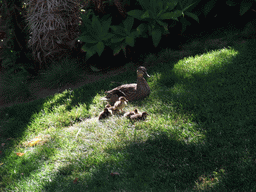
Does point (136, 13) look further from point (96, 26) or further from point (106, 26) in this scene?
point (96, 26)

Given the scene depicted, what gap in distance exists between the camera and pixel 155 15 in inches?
236

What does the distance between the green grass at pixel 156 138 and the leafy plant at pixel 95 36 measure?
1423 mm

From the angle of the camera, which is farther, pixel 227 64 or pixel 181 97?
pixel 227 64

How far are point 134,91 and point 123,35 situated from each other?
2.27 m

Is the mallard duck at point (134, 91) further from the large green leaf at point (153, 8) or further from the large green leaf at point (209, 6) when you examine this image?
the large green leaf at point (209, 6)

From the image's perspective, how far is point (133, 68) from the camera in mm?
6262

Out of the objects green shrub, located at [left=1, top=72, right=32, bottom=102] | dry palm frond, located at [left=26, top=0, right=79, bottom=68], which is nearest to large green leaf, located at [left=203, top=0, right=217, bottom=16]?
dry palm frond, located at [left=26, top=0, right=79, bottom=68]

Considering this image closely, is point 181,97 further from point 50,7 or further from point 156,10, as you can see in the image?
point 50,7

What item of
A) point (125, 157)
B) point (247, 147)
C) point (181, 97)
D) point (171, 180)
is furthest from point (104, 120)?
point (247, 147)

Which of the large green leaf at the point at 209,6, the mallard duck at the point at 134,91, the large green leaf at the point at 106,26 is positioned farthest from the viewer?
the large green leaf at the point at 209,6

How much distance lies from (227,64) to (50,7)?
517 cm

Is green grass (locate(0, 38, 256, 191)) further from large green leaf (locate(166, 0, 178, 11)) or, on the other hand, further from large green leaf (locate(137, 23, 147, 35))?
large green leaf (locate(166, 0, 178, 11))

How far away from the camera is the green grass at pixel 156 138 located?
2.79m

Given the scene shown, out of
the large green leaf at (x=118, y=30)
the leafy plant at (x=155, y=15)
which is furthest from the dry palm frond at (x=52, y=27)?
the leafy plant at (x=155, y=15)
